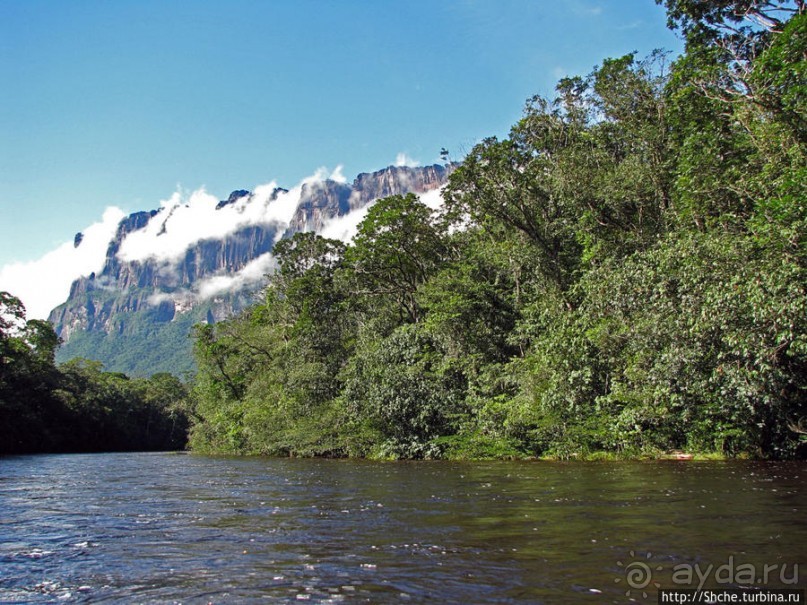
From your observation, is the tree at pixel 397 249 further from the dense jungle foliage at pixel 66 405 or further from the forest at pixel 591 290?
the dense jungle foliage at pixel 66 405

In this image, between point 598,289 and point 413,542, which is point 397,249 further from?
point 413,542

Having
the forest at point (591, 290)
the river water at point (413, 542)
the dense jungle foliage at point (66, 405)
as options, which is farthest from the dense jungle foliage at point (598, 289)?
the dense jungle foliage at point (66, 405)

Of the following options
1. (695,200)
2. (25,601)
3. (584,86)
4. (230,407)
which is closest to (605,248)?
(695,200)

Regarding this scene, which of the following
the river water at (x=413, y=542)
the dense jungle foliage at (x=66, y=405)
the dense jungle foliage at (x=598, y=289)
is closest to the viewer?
the river water at (x=413, y=542)

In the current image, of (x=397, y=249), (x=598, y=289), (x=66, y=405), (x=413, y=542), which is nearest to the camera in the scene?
(x=413, y=542)

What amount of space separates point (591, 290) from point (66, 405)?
68.1 m

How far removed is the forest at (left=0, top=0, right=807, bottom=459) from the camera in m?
16.8

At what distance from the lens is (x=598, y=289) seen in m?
21.0

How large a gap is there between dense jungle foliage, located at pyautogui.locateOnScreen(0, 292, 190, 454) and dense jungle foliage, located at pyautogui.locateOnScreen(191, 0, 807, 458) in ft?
98.8

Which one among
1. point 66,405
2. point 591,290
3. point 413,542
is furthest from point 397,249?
point 66,405

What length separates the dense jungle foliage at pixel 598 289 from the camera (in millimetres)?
16766

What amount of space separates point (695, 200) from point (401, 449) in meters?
17.6

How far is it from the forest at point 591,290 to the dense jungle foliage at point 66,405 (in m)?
25.6

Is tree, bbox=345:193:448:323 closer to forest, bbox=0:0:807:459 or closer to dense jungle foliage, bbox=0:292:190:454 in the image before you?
forest, bbox=0:0:807:459
